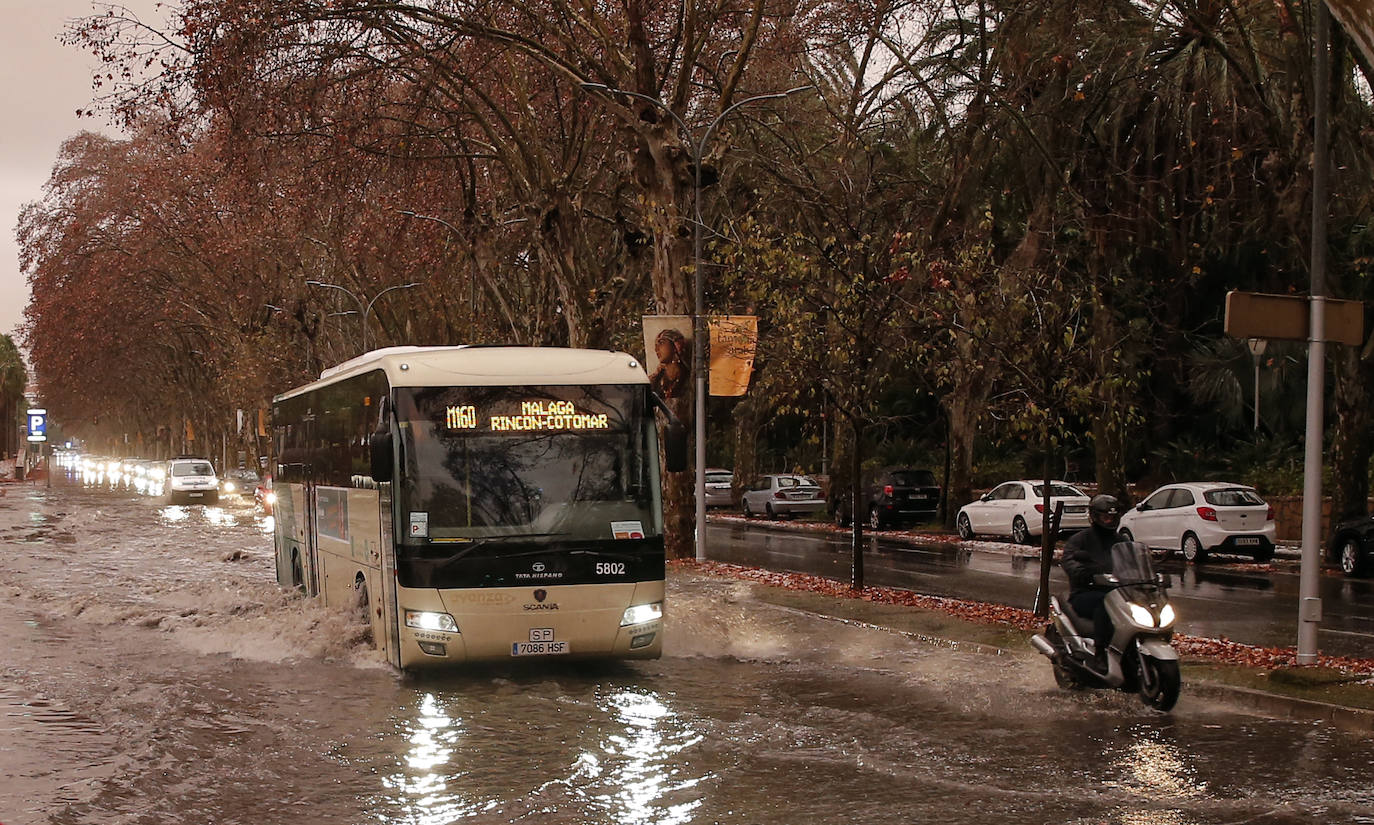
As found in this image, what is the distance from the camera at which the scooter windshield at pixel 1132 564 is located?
1148 cm

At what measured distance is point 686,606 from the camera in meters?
19.0

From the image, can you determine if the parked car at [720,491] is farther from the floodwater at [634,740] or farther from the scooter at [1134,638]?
the scooter at [1134,638]

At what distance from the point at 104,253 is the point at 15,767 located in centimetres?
5737

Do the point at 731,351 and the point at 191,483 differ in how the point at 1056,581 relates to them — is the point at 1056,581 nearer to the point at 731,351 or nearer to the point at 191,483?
the point at 731,351

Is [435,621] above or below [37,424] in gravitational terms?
below

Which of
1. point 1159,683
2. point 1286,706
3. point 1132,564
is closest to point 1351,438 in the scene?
point 1286,706

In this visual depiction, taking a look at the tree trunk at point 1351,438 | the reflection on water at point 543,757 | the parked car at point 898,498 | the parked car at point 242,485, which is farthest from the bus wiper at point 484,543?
the parked car at point 242,485

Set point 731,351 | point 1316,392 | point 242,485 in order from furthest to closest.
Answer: point 242,485 < point 731,351 < point 1316,392

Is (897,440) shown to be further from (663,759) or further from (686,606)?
(663,759)

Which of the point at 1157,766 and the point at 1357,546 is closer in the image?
the point at 1157,766

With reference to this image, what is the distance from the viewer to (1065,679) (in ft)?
40.3

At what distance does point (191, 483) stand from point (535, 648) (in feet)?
158

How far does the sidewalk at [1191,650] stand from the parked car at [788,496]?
81.5ft

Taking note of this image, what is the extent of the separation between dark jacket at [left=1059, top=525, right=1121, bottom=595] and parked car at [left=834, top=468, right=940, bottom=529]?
3094 cm
